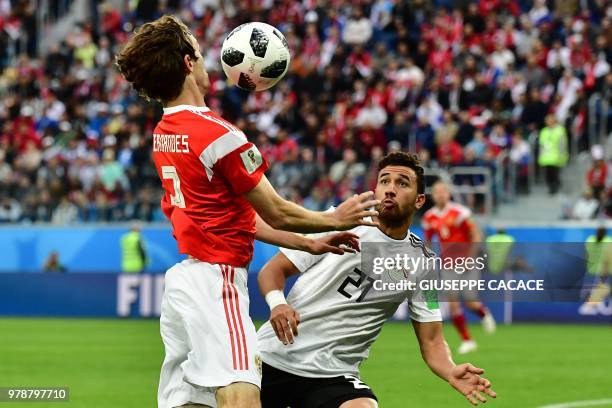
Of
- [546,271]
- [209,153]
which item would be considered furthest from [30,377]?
[209,153]

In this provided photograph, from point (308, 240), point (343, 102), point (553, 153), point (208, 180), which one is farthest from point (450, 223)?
point (208, 180)

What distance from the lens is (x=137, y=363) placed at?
14.8 metres

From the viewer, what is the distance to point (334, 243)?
5543 mm

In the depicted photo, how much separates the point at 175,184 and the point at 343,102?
19955 millimetres

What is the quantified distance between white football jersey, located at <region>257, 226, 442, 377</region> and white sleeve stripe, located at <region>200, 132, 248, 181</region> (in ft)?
3.78

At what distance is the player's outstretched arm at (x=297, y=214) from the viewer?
17.1 feet

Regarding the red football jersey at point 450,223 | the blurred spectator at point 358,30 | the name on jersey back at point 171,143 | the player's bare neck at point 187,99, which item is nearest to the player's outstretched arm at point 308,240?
the name on jersey back at point 171,143

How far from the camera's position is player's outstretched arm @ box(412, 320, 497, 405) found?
594 cm

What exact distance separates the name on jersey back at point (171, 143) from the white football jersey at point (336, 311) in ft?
3.60

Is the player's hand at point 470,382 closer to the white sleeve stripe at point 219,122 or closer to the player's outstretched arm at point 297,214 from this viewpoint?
the player's outstretched arm at point 297,214

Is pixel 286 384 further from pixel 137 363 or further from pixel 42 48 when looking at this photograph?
pixel 42 48

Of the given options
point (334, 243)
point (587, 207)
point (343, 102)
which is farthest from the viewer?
point (343, 102)

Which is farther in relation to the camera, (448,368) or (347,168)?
(347,168)

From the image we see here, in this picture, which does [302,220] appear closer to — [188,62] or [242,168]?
[242,168]
